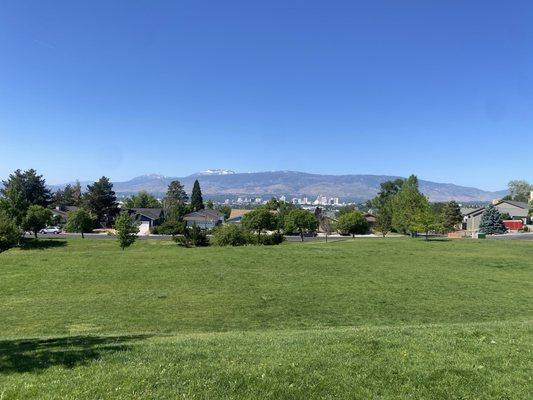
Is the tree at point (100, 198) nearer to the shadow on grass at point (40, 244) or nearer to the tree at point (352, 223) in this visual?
the shadow on grass at point (40, 244)

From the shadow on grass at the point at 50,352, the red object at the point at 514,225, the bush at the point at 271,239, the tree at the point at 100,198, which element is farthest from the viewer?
the red object at the point at 514,225

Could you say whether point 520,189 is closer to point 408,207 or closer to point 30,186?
point 408,207

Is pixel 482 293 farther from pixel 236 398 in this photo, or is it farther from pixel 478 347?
pixel 236 398

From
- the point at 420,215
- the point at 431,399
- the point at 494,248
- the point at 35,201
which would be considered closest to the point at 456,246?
the point at 494,248

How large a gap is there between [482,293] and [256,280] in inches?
565

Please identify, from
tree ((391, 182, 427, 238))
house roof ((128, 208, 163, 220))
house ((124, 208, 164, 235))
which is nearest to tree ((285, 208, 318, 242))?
tree ((391, 182, 427, 238))

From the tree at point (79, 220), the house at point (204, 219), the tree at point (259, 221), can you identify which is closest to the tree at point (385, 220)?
the tree at point (259, 221)

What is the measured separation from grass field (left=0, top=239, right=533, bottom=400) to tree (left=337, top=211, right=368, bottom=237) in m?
39.1

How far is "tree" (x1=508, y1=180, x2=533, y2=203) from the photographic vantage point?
174m

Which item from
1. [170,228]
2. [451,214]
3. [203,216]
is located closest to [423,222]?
[170,228]

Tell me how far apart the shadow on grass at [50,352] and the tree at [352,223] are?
79.0 metres

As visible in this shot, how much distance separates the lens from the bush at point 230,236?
56531mm

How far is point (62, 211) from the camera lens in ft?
389

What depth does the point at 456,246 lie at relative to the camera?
49188mm
